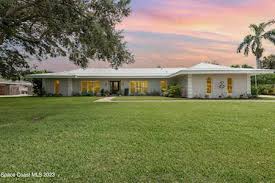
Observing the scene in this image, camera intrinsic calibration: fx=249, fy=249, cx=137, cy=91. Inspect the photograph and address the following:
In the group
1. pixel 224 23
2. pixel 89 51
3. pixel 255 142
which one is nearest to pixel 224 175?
pixel 255 142

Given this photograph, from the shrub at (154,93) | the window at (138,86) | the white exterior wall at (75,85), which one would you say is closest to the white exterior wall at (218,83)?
the shrub at (154,93)

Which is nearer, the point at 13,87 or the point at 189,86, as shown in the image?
the point at 189,86

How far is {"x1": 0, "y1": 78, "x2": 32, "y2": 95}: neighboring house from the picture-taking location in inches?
1500

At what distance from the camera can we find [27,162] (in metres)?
4.43

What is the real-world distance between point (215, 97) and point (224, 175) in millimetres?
20129

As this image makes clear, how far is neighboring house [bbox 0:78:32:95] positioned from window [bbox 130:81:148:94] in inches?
808

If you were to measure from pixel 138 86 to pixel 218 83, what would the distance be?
10.3 m

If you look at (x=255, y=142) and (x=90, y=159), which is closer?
(x=90, y=159)

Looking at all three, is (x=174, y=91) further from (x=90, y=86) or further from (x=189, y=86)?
(x=90, y=86)

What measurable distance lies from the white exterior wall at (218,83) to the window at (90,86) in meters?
12.3

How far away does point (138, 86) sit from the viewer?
30266mm

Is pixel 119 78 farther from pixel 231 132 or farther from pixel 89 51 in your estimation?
pixel 231 132

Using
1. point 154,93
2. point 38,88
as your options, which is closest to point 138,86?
point 154,93

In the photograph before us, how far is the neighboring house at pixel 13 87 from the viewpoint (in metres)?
38.1
